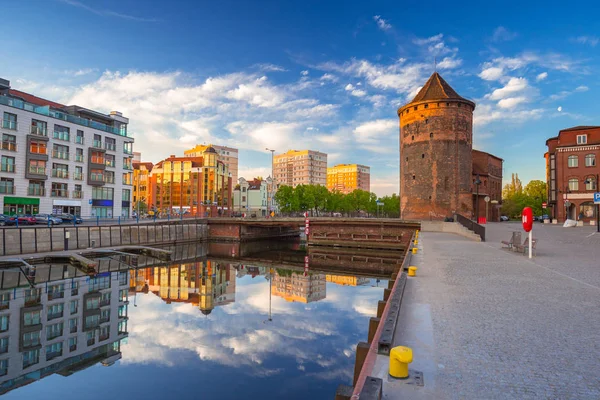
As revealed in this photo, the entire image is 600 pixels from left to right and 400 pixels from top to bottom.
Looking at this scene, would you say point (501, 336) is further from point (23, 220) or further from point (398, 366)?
point (23, 220)

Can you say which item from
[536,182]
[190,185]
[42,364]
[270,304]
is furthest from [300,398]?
[536,182]

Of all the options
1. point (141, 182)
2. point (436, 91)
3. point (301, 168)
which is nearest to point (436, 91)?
point (436, 91)

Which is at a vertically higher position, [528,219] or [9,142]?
[9,142]

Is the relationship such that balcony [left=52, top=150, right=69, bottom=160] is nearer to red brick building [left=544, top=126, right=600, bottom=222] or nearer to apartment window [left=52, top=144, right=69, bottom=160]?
apartment window [left=52, top=144, right=69, bottom=160]

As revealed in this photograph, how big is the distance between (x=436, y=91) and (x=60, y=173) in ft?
148

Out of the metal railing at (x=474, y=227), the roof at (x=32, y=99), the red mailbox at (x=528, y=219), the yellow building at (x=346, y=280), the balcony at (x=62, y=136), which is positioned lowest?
the yellow building at (x=346, y=280)

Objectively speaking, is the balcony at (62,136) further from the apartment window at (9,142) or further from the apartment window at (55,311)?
the apartment window at (55,311)

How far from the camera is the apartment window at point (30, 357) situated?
936 centimetres

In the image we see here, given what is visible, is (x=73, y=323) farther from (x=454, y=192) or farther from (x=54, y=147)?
(x=454, y=192)

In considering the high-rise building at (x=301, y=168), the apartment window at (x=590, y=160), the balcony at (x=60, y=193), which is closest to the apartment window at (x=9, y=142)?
the balcony at (x=60, y=193)

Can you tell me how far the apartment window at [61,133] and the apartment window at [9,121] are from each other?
3974mm

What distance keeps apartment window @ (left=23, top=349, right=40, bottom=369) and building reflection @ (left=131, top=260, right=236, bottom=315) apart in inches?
227

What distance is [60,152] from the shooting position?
42.1m

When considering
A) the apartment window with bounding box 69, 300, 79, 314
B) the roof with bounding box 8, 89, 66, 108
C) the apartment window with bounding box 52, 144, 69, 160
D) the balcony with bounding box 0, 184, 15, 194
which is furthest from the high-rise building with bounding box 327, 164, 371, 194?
the apartment window with bounding box 69, 300, 79, 314
